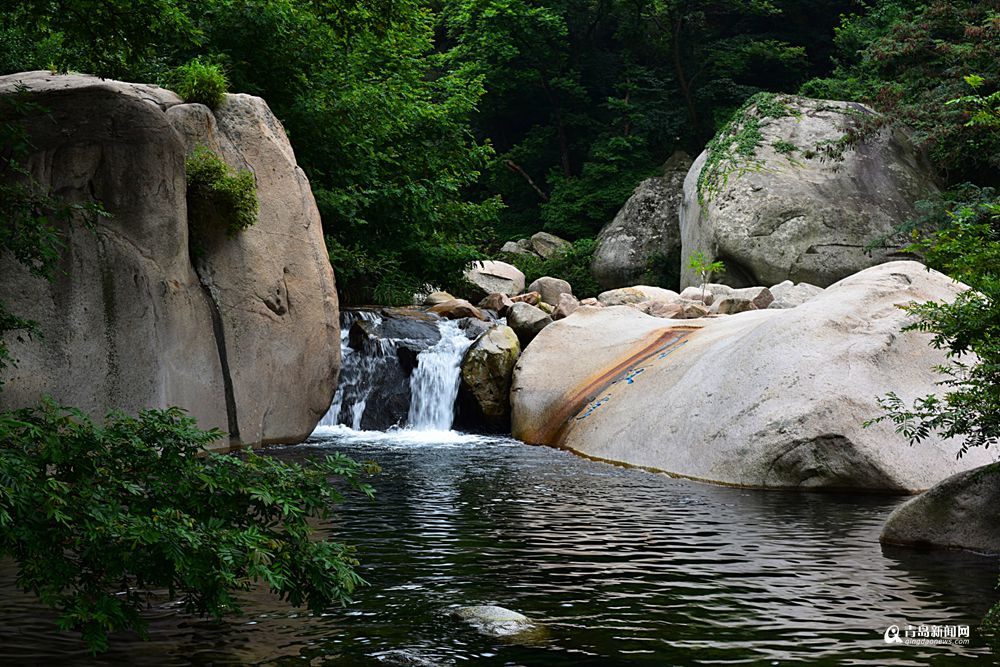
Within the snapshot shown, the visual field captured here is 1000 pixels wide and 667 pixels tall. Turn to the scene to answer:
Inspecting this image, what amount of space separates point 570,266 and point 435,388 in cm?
1582

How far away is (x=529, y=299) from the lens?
21672 millimetres

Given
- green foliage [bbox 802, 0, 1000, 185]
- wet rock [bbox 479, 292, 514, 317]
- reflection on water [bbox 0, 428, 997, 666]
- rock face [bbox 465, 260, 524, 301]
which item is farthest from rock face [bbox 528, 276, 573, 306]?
reflection on water [bbox 0, 428, 997, 666]

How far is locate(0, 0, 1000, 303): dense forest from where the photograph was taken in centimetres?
1485

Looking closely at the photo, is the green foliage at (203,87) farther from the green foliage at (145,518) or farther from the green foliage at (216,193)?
the green foliage at (145,518)

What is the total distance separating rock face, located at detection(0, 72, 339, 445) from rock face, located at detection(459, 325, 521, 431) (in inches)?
109

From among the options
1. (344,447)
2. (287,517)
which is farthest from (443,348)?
(287,517)

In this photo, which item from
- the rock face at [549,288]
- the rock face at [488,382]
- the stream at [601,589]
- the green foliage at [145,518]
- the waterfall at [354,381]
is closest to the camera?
the green foliage at [145,518]

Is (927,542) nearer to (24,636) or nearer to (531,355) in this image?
(24,636)

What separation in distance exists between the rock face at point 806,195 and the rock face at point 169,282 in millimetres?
13299

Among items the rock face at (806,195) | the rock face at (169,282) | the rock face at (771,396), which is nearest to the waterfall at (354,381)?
the rock face at (169,282)

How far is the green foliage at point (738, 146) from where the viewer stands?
2491cm

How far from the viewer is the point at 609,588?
6.18 meters

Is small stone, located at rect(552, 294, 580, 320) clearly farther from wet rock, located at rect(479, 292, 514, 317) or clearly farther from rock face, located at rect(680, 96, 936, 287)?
rock face, located at rect(680, 96, 936, 287)

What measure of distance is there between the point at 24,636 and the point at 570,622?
9.19 feet
